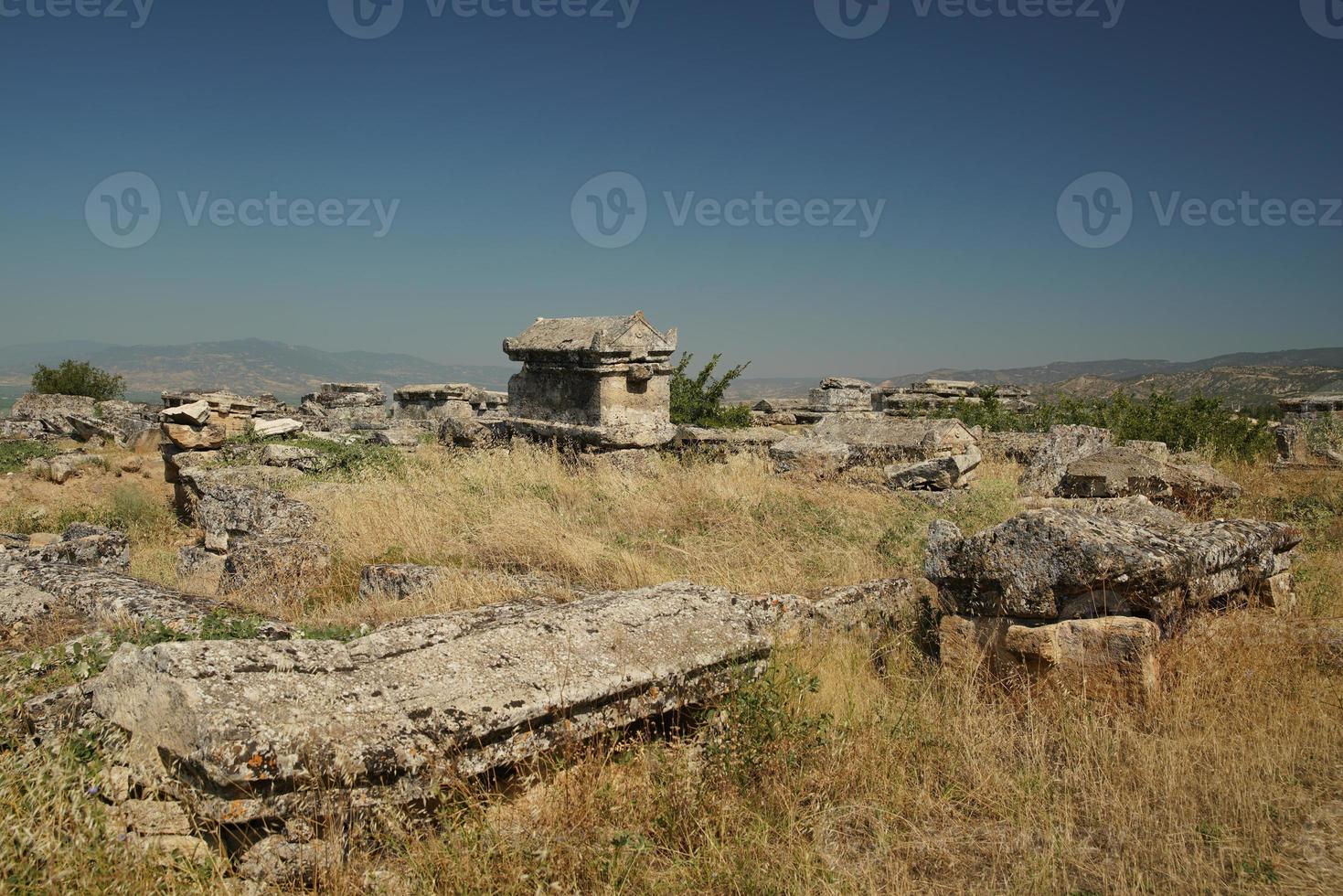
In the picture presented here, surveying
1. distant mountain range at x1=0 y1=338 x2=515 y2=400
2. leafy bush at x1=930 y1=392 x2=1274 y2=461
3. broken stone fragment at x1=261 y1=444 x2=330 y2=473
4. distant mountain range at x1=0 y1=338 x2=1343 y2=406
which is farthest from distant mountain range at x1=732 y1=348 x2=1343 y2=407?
distant mountain range at x1=0 y1=338 x2=515 y2=400

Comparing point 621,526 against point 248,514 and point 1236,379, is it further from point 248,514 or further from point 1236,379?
point 1236,379

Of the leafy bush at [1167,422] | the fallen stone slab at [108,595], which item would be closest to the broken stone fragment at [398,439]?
the fallen stone slab at [108,595]

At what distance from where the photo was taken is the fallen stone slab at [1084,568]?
369 centimetres

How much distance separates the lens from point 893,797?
296cm

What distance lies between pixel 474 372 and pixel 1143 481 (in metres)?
159

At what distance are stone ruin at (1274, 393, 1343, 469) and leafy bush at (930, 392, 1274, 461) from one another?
368mm

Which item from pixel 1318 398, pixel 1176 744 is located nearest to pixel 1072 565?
pixel 1176 744

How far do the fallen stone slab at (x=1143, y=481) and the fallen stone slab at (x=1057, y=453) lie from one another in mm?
502

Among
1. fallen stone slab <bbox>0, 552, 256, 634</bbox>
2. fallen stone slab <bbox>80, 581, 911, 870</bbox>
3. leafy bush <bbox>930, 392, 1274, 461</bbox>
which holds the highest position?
leafy bush <bbox>930, 392, 1274, 461</bbox>

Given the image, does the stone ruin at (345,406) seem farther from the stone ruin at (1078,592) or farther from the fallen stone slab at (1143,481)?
the stone ruin at (1078,592)

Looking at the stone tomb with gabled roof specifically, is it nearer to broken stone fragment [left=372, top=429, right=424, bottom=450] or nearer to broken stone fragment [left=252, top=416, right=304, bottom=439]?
broken stone fragment [left=372, top=429, right=424, bottom=450]

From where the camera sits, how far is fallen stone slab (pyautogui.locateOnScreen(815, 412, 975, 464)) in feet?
31.3

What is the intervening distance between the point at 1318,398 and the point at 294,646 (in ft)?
55.2

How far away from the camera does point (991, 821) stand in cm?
284
